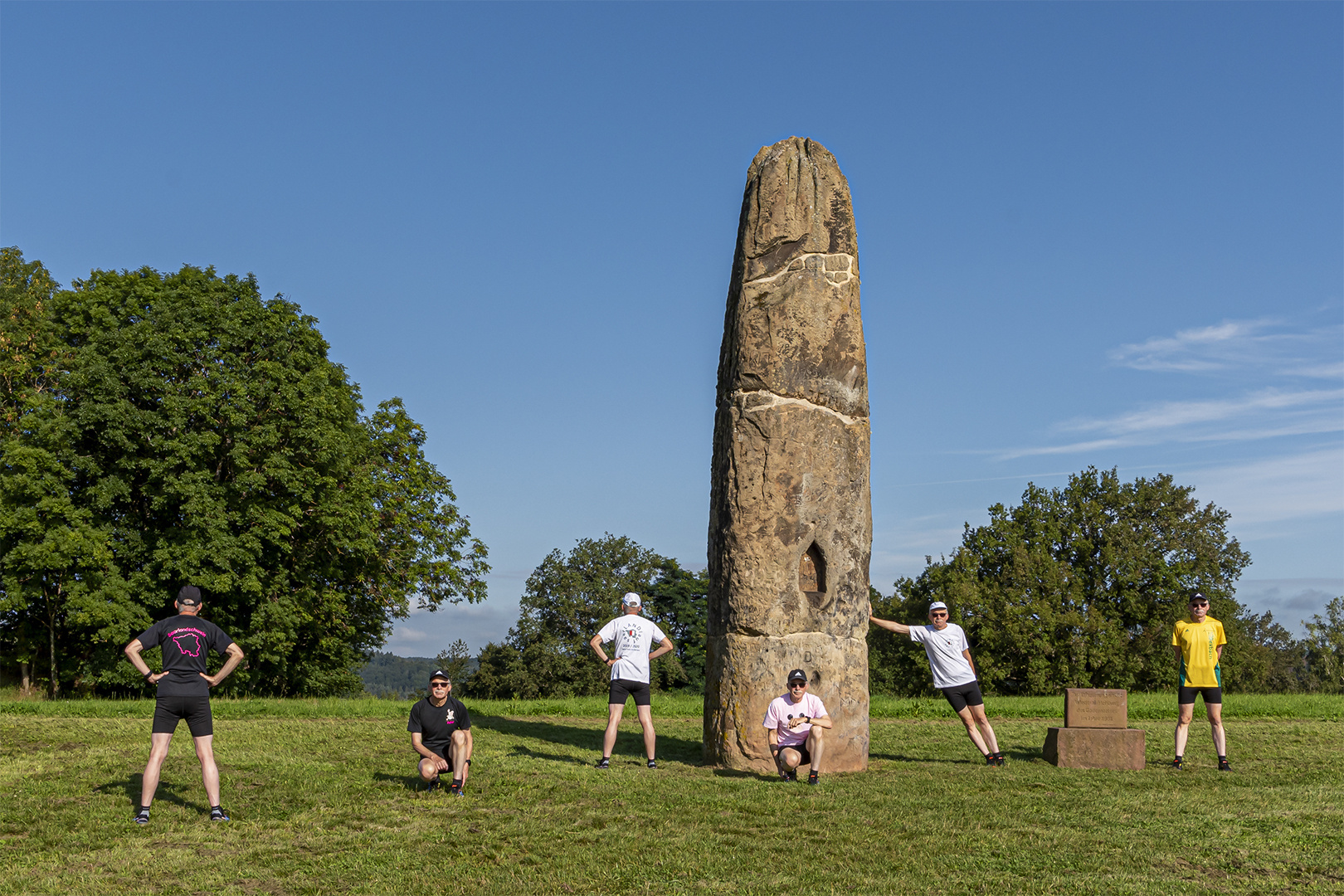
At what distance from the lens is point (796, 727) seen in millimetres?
11250

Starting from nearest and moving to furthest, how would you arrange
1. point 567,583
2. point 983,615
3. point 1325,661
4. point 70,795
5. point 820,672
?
point 70,795
point 820,672
point 983,615
point 567,583
point 1325,661

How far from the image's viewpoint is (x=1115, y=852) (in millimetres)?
7734

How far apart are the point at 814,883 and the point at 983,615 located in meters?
39.7

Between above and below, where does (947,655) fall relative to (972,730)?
above

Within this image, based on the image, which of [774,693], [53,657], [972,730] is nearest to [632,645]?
[774,693]

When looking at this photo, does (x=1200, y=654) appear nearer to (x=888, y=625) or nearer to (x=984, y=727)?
(x=984, y=727)

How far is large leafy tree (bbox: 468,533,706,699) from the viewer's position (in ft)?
162

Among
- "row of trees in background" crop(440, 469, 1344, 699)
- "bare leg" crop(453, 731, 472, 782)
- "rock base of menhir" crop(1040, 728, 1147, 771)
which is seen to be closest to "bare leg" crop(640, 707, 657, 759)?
"bare leg" crop(453, 731, 472, 782)

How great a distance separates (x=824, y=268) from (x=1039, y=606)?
34.2m

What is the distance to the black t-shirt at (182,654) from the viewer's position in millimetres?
9156

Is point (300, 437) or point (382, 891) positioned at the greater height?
point (300, 437)

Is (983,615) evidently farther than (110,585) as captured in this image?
Yes

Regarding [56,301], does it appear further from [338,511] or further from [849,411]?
[849,411]

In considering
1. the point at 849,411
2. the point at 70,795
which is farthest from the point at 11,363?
the point at 849,411
